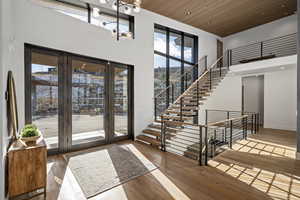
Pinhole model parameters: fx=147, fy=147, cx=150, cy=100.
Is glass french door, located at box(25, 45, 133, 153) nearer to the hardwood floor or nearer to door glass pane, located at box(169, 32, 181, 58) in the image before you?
the hardwood floor

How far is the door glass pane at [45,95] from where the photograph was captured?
3.59m

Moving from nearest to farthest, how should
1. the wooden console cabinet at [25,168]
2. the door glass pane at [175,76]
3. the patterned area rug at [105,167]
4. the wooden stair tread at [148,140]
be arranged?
the wooden console cabinet at [25,168]
the patterned area rug at [105,167]
the wooden stair tread at [148,140]
the door glass pane at [175,76]

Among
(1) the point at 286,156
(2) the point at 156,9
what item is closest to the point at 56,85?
Result: (2) the point at 156,9

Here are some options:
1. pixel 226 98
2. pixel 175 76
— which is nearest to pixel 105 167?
pixel 175 76

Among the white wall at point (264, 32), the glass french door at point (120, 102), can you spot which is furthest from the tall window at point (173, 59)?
the white wall at point (264, 32)

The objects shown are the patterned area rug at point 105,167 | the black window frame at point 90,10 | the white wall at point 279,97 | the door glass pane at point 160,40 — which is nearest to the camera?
the patterned area rug at point 105,167

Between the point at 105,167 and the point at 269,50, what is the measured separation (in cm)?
938

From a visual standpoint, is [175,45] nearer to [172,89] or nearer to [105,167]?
[172,89]

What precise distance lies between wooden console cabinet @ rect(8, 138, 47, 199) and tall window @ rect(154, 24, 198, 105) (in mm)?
4664

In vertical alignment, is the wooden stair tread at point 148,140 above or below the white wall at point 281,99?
below

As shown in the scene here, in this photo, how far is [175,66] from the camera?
23.2 ft

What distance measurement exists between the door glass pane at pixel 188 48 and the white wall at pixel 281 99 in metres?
3.81

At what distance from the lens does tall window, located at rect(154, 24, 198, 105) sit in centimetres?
645

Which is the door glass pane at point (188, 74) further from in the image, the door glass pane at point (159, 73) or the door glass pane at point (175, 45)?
the door glass pane at point (159, 73)
